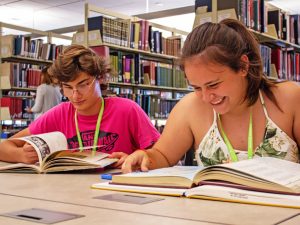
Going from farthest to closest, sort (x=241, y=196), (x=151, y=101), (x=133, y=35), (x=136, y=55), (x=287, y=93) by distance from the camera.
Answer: (x=151, y=101) → (x=136, y=55) → (x=133, y=35) → (x=287, y=93) → (x=241, y=196)

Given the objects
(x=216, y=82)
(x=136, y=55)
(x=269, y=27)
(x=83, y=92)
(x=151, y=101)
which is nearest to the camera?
(x=216, y=82)

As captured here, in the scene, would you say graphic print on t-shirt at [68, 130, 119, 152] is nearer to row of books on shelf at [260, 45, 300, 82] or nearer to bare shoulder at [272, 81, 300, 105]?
bare shoulder at [272, 81, 300, 105]

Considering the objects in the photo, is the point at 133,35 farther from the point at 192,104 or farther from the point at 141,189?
the point at 141,189

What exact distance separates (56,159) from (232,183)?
26.2 inches

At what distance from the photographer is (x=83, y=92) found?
181cm

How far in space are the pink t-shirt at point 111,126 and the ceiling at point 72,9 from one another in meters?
5.38

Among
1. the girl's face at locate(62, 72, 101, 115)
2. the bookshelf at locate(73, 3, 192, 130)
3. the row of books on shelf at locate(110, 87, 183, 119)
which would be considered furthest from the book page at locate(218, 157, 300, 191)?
the row of books on shelf at locate(110, 87, 183, 119)

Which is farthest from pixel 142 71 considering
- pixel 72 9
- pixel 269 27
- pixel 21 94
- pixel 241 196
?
pixel 241 196

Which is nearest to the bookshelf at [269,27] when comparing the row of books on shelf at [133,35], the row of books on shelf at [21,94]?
the row of books on shelf at [133,35]

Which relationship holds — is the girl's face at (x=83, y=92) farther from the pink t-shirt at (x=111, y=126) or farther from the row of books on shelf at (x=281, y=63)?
the row of books on shelf at (x=281, y=63)

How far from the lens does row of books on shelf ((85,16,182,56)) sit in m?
4.21

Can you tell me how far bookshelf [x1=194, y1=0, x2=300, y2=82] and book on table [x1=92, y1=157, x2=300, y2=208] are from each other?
2589 millimetres

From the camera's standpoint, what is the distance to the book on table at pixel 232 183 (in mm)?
885

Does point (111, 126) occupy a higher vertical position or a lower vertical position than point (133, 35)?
lower
